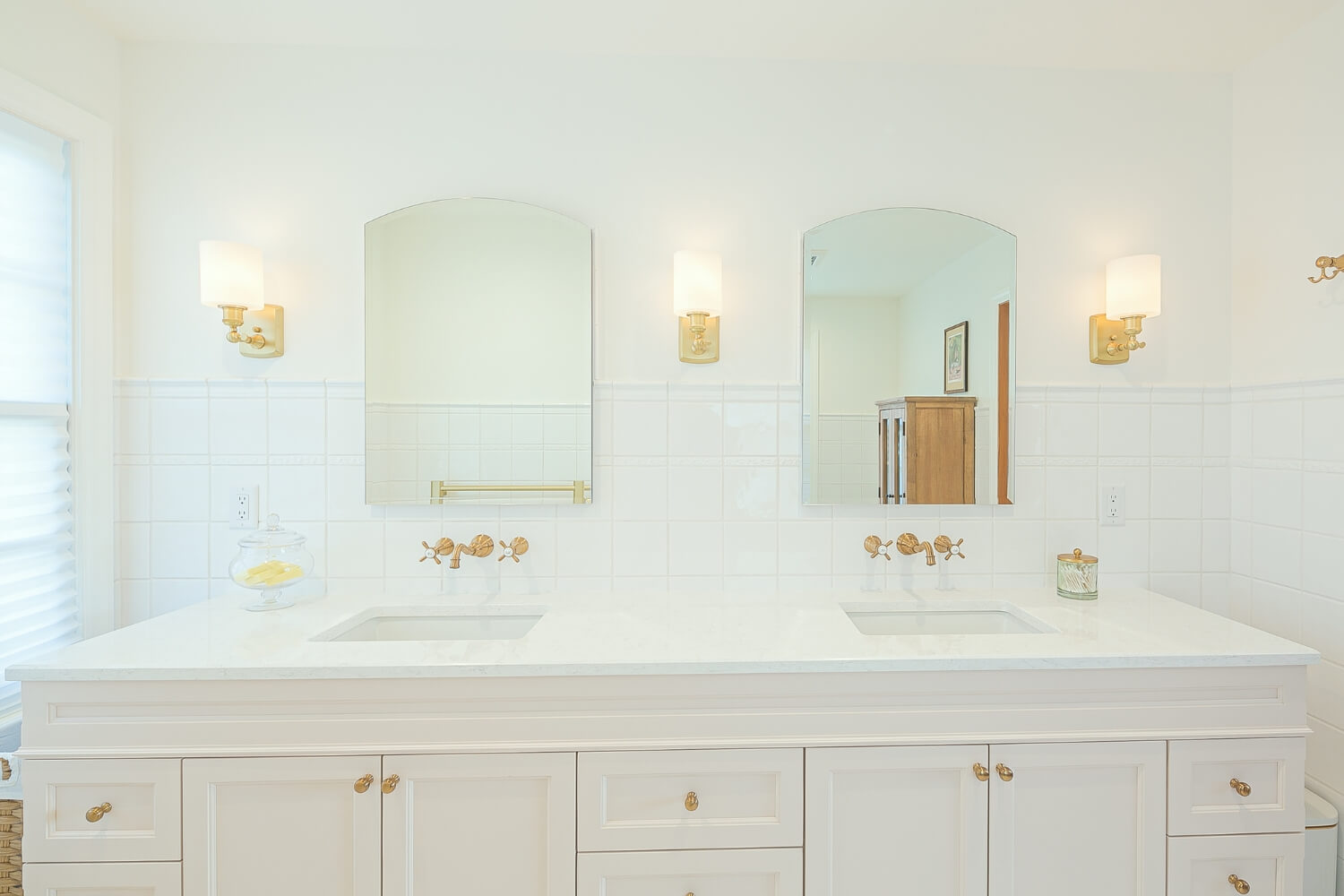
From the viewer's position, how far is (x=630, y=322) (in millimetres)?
1837

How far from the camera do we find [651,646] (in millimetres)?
1370

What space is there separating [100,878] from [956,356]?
7.57 feet

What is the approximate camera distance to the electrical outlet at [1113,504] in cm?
188

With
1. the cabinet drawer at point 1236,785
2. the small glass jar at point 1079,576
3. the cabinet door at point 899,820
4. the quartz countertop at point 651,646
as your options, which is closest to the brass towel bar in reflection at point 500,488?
the quartz countertop at point 651,646

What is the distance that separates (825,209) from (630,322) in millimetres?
650

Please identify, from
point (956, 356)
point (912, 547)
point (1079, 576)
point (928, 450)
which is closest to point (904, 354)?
point (956, 356)

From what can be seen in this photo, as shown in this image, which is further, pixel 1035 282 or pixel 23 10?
pixel 1035 282

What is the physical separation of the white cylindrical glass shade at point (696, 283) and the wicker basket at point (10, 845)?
74.4 inches

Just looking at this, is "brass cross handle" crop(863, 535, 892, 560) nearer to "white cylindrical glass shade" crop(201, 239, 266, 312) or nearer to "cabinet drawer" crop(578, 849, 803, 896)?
"cabinet drawer" crop(578, 849, 803, 896)

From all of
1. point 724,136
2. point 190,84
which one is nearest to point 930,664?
point 724,136

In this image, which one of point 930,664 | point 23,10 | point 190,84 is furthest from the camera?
point 190,84

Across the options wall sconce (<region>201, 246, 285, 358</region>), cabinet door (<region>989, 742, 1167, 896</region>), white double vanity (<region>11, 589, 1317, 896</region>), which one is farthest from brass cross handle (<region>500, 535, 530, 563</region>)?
cabinet door (<region>989, 742, 1167, 896</region>)

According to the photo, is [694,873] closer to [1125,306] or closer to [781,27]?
[1125,306]

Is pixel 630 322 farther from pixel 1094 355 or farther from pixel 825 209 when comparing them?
pixel 1094 355
